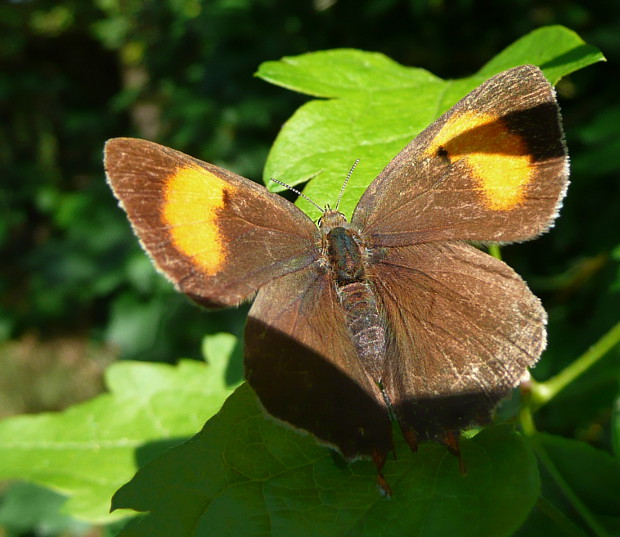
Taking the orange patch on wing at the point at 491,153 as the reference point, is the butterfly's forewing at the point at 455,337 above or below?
below

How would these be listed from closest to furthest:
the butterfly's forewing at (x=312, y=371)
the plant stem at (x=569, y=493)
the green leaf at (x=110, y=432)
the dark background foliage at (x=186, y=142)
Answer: the butterfly's forewing at (x=312, y=371)
the plant stem at (x=569, y=493)
the green leaf at (x=110, y=432)
the dark background foliage at (x=186, y=142)

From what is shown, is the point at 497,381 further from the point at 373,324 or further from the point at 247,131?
the point at 247,131

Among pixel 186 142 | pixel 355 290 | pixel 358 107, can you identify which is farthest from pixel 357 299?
pixel 186 142

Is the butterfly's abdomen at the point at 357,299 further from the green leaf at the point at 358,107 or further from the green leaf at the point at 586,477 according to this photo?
the green leaf at the point at 586,477

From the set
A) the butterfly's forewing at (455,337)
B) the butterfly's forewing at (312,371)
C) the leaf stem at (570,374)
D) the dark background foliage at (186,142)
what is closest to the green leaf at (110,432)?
the butterfly's forewing at (312,371)

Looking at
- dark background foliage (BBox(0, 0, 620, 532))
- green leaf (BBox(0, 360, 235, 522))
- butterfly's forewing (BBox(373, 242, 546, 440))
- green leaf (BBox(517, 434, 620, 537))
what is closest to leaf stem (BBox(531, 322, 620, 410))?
green leaf (BBox(517, 434, 620, 537))

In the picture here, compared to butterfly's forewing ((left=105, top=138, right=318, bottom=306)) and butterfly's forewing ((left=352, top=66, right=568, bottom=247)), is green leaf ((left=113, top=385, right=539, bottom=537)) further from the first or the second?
butterfly's forewing ((left=352, top=66, right=568, bottom=247))

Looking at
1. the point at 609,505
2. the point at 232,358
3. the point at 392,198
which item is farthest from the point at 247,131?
the point at 609,505
